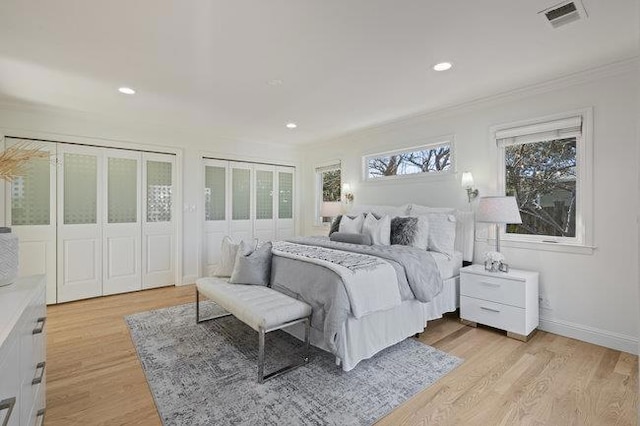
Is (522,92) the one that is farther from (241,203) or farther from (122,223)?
(122,223)

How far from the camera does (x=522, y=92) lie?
312 cm

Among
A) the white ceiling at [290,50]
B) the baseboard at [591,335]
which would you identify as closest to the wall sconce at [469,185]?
the white ceiling at [290,50]

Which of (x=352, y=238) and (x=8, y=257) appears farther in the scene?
(x=352, y=238)

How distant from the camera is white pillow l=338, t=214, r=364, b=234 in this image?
3701 mm

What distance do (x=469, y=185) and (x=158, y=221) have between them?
4270 millimetres

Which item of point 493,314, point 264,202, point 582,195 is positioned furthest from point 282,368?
point 264,202

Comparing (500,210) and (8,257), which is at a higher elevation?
(500,210)

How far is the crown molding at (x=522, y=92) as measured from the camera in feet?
8.50

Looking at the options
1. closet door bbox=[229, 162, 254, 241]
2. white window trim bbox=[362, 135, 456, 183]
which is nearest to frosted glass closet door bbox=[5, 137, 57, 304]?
closet door bbox=[229, 162, 254, 241]

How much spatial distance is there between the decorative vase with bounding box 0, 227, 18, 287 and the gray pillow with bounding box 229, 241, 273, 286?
5.11 feet

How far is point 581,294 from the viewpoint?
9.23 feet

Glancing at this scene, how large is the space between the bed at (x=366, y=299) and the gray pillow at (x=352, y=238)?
121 mm

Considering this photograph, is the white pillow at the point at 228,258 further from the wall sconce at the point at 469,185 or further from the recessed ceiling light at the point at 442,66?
the wall sconce at the point at 469,185

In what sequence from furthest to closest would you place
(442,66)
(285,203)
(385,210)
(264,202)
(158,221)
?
1. (285,203)
2. (264,202)
3. (158,221)
4. (385,210)
5. (442,66)
